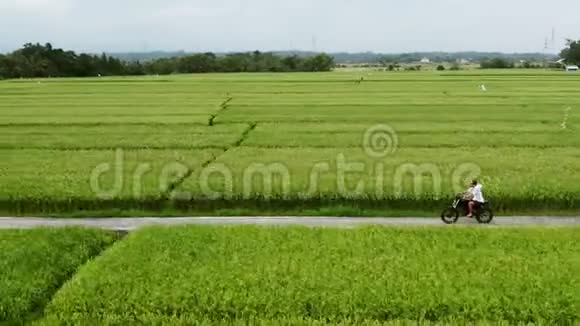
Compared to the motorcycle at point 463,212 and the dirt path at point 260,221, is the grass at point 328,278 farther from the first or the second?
the dirt path at point 260,221

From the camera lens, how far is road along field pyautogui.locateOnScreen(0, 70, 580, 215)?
77.0ft

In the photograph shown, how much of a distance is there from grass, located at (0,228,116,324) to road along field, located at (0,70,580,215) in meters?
4.20

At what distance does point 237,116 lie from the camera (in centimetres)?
4572

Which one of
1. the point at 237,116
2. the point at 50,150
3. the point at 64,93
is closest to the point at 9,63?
the point at 64,93

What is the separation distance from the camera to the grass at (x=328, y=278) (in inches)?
542

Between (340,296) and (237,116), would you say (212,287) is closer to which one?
(340,296)

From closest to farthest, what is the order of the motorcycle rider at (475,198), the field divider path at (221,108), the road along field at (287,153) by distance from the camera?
the motorcycle rider at (475,198) → the road along field at (287,153) → the field divider path at (221,108)

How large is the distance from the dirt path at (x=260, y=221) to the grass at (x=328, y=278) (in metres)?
2.23

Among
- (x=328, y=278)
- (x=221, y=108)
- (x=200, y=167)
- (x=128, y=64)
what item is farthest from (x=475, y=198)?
(x=128, y=64)

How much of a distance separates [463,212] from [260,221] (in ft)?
19.9

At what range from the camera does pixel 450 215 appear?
69.1ft

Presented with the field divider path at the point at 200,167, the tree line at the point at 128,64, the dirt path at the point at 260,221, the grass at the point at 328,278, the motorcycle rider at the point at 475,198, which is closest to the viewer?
the grass at the point at 328,278

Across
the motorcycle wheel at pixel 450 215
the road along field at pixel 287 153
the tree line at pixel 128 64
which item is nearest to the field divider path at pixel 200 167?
the road along field at pixel 287 153

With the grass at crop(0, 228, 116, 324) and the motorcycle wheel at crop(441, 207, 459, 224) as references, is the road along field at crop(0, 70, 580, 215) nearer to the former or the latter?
the motorcycle wheel at crop(441, 207, 459, 224)
